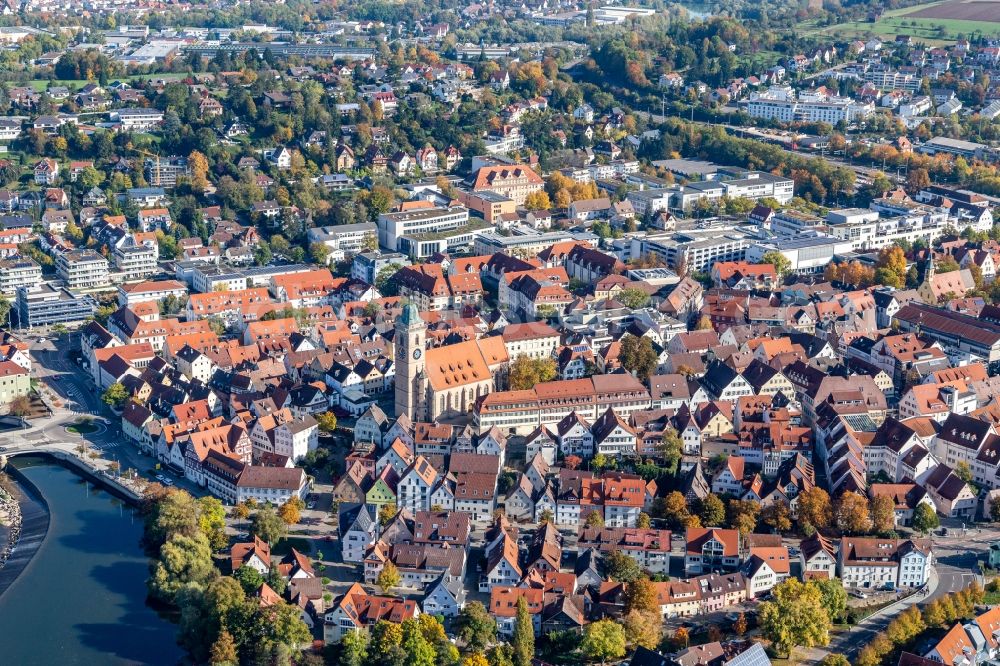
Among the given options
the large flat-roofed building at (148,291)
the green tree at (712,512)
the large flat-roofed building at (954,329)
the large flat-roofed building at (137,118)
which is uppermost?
the large flat-roofed building at (137,118)

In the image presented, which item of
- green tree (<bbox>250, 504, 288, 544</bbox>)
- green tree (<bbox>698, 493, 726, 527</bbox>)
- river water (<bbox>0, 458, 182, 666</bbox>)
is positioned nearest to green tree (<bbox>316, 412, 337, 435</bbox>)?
river water (<bbox>0, 458, 182, 666</bbox>)

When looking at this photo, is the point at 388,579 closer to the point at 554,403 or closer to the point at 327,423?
the point at 327,423

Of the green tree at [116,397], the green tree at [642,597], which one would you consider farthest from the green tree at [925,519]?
the green tree at [116,397]

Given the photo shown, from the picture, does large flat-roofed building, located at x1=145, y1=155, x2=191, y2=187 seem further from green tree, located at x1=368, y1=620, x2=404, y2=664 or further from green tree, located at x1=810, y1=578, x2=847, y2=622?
green tree, located at x1=810, y1=578, x2=847, y2=622

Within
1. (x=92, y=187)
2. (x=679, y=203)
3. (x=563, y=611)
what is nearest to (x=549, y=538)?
(x=563, y=611)

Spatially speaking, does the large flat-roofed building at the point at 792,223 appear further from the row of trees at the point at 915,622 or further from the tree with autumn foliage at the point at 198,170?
the row of trees at the point at 915,622

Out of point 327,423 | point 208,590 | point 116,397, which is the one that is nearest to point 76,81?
point 116,397
